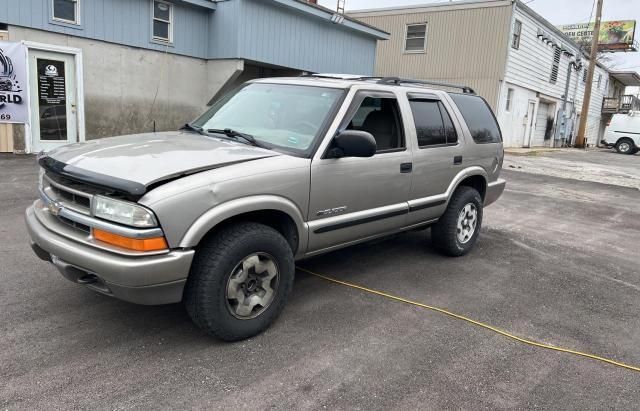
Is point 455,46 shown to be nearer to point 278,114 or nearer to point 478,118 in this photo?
point 478,118

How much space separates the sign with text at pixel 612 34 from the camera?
4362 cm

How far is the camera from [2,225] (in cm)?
557

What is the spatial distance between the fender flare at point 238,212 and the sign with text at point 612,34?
4758 cm

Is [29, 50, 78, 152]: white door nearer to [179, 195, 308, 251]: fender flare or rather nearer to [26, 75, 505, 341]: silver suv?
[26, 75, 505, 341]: silver suv

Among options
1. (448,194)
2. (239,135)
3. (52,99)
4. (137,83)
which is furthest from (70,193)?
(137,83)

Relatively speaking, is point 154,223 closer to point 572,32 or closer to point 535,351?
point 535,351

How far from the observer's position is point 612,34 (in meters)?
45.4

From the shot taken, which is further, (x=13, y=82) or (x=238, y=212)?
(x=13, y=82)

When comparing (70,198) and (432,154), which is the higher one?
(432,154)

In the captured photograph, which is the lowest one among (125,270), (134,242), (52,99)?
(125,270)

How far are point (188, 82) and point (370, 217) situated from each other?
11499 millimetres

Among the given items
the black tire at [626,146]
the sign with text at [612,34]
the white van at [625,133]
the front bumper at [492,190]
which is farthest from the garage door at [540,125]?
the front bumper at [492,190]

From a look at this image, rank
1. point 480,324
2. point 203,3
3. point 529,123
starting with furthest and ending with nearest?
1. point 529,123
2. point 203,3
3. point 480,324

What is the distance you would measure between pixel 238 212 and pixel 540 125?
89.4ft
